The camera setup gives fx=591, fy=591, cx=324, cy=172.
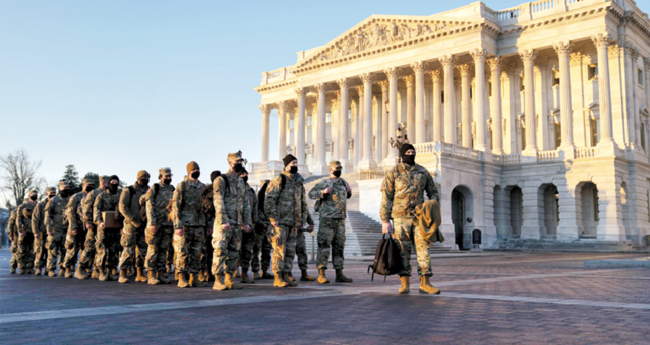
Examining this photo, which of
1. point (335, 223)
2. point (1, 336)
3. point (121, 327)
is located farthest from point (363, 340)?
point (335, 223)

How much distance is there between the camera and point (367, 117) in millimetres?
48688

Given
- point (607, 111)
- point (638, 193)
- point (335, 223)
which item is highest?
point (607, 111)

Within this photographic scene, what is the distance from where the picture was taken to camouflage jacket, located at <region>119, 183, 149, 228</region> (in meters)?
12.7

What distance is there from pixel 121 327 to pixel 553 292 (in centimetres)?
696

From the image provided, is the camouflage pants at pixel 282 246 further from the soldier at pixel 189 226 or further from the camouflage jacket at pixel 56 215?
the camouflage jacket at pixel 56 215

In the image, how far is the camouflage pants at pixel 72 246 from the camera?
14578 mm

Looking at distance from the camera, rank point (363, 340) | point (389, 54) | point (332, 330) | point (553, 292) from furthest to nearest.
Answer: point (389, 54) → point (553, 292) → point (332, 330) → point (363, 340)

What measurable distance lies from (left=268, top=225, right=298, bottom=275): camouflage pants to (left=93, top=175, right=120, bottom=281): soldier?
440cm

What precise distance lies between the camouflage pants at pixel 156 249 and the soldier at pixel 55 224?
14.9 feet

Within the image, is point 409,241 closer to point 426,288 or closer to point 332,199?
point 426,288

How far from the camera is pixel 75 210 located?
14.9 m

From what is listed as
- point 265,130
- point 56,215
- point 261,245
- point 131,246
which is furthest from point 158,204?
point 265,130

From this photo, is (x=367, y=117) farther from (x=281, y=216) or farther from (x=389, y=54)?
(x=281, y=216)

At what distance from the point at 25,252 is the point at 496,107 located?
34.5 metres
